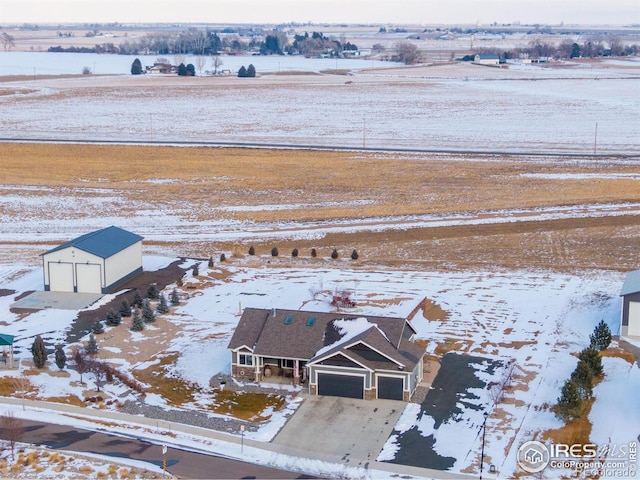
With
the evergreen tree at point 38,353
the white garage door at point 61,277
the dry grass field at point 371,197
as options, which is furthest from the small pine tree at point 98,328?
the dry grass field at point 371,197

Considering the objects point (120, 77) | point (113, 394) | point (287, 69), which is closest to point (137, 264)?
point (113, 394)

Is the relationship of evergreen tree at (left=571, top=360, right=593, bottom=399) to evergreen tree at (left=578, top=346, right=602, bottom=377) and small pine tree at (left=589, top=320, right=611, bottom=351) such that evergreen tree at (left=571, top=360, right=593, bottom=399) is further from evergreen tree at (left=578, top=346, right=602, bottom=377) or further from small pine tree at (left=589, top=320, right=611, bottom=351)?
small pine tree at (left=589, top=320, right=611, bottom=351)

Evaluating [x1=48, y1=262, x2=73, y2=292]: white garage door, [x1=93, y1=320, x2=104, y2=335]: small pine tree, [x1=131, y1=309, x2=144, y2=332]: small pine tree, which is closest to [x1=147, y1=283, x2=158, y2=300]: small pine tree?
[x1=131, y1=309, x2=144, y2=332]: small pine tree

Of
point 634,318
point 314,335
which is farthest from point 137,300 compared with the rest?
point 634,318

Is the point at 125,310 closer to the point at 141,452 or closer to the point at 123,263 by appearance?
the point at 123,263

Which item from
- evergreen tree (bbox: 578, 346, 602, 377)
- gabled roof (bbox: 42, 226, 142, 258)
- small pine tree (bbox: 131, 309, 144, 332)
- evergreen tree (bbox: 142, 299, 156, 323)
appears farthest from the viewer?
gabled roof (bbox: 42, 226, 142, 258)

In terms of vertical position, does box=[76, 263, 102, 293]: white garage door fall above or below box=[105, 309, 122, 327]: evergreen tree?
above

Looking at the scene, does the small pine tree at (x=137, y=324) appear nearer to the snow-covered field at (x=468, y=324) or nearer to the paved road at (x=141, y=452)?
the snow-covered field at (x=468, y=324)
